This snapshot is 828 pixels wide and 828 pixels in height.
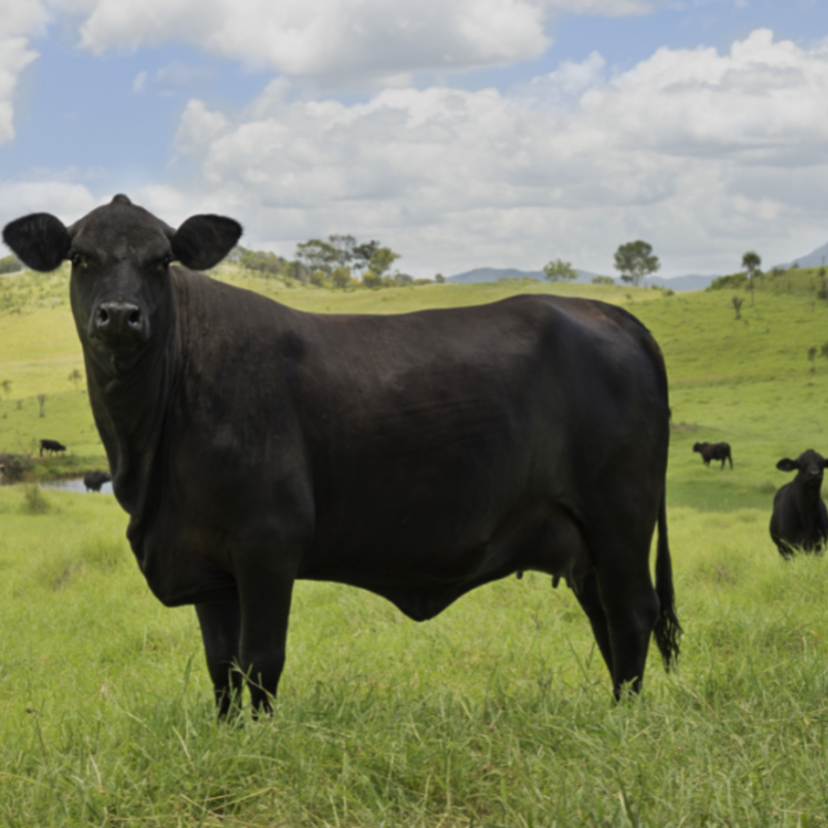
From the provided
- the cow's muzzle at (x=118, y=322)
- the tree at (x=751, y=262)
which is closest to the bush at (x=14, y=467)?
the cow's muzzle at (x=118, y=322)

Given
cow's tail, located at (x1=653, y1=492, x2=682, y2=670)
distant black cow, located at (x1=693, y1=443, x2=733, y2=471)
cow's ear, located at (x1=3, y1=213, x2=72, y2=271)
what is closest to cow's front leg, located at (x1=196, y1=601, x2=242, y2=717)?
cow's ear, located at (x1=3, y1=213, x2=72, y2=271)

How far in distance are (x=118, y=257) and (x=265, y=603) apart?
58.3 inches

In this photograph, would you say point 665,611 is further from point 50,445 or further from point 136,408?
point 50,445

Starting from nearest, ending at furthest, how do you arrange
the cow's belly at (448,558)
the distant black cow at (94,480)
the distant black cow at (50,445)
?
the cow's belly at (448,558) → the distant black cow at (94,480) → the distant black cow at (50,445)

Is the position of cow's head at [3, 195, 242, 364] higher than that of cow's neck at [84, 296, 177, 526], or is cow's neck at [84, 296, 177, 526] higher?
cow's head at [3, 195, 242, 364]

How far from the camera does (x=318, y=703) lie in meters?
3.87

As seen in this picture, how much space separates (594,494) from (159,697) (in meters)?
2.19

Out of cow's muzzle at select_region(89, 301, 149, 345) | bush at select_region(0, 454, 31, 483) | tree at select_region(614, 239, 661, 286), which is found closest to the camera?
cow's muzzle at select_region(89, 301, 149, 345)

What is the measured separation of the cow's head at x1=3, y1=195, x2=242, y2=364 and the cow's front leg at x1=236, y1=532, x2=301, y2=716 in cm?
94

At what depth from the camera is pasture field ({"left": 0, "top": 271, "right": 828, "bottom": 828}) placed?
3072mm

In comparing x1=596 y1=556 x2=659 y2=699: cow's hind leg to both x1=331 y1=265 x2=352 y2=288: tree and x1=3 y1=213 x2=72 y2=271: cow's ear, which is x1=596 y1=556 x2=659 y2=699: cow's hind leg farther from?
x1=331 y1=265 x2=352 y2=288: tree

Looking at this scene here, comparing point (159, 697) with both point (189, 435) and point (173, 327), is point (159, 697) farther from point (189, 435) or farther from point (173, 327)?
point (173, 327)

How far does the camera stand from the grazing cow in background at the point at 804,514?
10453 millimetres

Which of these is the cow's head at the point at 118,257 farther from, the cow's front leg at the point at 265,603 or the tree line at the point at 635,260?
the tree line at the point at 635,260
